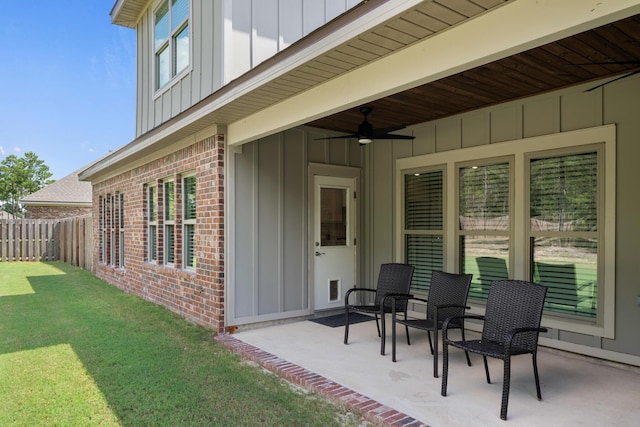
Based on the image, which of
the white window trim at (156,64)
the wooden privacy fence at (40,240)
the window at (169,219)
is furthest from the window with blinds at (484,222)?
the wooden privacy fence at (40,240)

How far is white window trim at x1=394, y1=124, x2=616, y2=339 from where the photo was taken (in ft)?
13.5

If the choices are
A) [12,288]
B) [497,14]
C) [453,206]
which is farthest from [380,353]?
[12,288]

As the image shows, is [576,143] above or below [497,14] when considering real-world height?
below

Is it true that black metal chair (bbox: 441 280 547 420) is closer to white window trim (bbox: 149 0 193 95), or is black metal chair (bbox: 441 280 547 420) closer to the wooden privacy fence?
white window trim (bbox: 149 0 193 95)

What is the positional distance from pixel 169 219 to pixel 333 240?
2.72m

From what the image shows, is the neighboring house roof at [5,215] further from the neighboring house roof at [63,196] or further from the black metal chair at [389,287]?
the black metal chair at [389,287]

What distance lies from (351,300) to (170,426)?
12.9 ft

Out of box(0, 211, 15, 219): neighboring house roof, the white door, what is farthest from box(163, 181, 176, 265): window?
box(0, 211, 15, 219): neighboring house roof

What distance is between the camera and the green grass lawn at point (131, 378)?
3.22 metres

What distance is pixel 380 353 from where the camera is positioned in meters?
4.48

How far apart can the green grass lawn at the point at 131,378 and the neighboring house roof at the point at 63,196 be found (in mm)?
14615

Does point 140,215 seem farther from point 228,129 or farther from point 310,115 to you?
point 310,115

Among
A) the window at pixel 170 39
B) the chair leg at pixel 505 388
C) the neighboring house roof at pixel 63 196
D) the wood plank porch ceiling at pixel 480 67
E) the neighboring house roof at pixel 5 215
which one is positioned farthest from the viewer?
the neighboring house roof at pixel 5 215

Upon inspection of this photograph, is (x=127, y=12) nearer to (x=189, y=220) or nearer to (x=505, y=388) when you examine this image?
(x=189, y=220)
